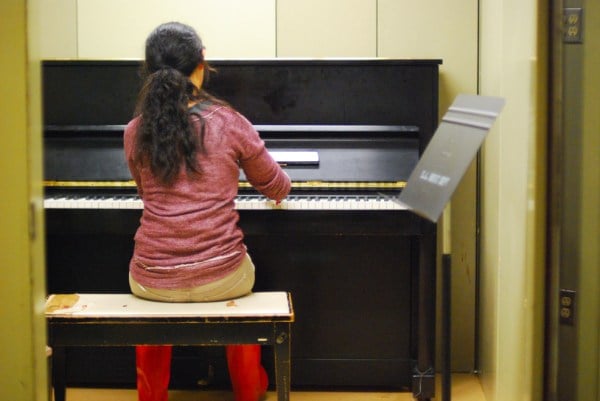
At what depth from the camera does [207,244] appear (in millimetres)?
2857

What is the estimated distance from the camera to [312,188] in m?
3.47

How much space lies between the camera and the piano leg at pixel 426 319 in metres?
3.41

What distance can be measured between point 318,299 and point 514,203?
1141 mm

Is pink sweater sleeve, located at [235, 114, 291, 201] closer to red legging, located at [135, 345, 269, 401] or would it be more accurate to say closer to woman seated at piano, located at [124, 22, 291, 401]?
woman seated at piano, located at [124, 22, 291, 401]

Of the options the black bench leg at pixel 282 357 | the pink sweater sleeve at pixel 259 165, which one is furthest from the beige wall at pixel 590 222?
the pink sweater sleeve at pixel 259 165

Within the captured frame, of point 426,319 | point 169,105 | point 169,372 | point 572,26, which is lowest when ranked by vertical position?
point 169,372

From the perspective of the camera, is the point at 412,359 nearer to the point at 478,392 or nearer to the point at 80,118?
the point at 478,392

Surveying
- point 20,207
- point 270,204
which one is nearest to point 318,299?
point 270,204

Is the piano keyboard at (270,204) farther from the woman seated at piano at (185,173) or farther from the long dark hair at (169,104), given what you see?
the long dark hair at (169,104)

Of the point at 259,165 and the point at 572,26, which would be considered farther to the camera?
the point at 259,165

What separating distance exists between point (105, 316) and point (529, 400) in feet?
4.24

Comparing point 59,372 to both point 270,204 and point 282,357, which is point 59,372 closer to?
point 282,357

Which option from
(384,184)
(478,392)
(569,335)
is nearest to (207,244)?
(384,184)

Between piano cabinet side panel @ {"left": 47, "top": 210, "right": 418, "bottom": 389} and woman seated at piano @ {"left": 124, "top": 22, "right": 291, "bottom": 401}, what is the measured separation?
764mm
